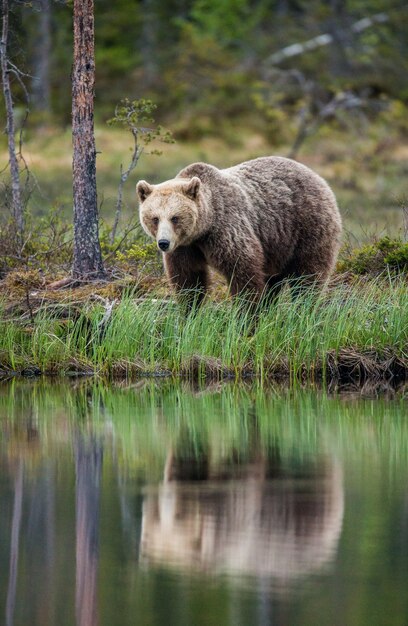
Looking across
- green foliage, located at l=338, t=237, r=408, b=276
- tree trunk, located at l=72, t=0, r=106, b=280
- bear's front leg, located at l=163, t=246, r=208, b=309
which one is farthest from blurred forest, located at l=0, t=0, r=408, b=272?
bear's front leg, located at l=163, t=246, r=208, b=309

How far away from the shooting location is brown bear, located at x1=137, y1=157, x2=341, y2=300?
1141 centimetres

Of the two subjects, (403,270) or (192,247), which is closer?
(192,247)

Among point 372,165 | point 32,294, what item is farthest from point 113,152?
point 32,294

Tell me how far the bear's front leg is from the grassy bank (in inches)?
8.4

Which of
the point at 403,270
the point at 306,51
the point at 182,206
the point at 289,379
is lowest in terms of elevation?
the point at 289,379

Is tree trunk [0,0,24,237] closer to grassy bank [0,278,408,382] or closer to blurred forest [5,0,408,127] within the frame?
grassy bank [0,278,408,382]

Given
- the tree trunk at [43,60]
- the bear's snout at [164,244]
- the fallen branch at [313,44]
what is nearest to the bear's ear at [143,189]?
the bear's snout at [164,244]

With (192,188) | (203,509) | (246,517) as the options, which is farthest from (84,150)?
(246,517)

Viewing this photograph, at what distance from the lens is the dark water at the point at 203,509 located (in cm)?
566

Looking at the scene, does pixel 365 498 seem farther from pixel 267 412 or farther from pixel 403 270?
pixel 403 270

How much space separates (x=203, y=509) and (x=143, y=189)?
4.97 metres

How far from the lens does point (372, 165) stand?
3186 cm

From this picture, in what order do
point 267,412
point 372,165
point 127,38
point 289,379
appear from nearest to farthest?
point 267,412 → point 289,379 → point 372,165 → point 127,38

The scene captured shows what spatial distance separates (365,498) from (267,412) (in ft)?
9.11
